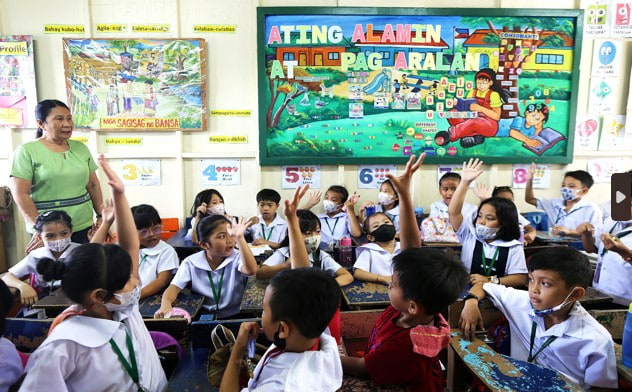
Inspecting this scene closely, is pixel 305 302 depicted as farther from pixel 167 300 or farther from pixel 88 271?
pixel 167 300

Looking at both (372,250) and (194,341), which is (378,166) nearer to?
(372,250)

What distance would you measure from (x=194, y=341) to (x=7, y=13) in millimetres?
4124

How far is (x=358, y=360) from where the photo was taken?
53.0 inches

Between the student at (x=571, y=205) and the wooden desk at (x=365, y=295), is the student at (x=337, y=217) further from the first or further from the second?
the student at (x=571, y=205)

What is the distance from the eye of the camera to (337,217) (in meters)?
3.87

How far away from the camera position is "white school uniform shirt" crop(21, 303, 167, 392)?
107 centimetres

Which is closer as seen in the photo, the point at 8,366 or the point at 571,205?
the point at 8,366

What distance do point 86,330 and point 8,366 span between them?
0.26 metres

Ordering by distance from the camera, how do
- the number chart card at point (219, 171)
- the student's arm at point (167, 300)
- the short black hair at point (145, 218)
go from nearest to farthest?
the student's arm at point (167, 300) → the short black hair at point (145, 218) → the number chart card at point (219, 171)

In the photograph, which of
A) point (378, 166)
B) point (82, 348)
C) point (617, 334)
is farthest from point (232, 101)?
point (617, 334)

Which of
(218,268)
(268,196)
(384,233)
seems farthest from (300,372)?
(268,196)

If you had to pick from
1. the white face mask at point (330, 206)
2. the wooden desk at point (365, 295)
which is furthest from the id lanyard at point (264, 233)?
the wooden desk at point (365, 295)

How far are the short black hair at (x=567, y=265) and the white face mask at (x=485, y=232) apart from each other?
0.84 m

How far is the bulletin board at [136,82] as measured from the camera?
12.9 ft
